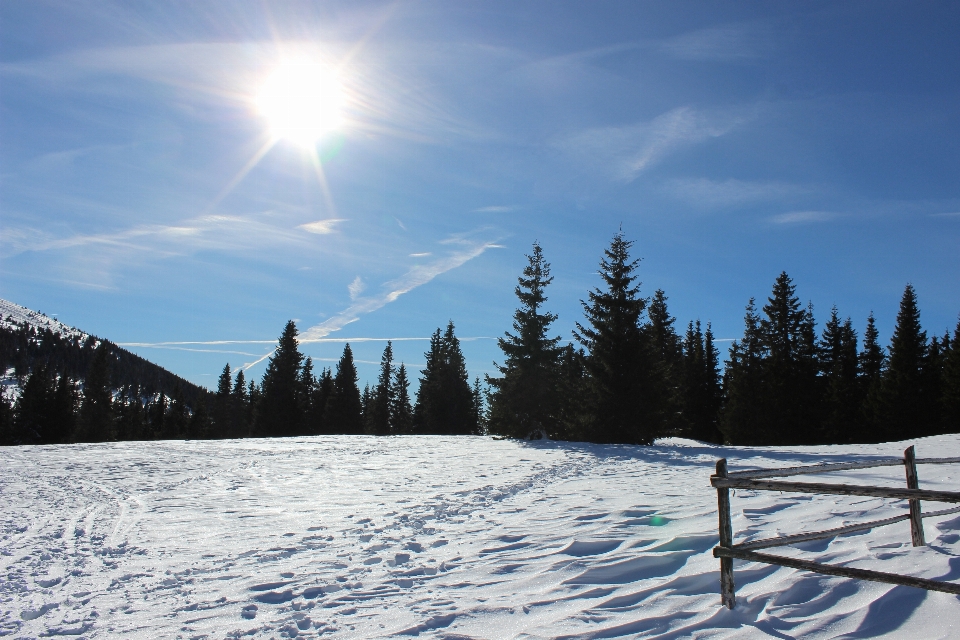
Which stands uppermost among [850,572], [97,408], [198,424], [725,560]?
[850,572]

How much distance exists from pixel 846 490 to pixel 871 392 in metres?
50.0

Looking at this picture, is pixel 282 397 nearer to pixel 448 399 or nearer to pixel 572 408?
pixel 448 399

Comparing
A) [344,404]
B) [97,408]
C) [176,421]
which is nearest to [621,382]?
[344,404]

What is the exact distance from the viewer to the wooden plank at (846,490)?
13.4ft

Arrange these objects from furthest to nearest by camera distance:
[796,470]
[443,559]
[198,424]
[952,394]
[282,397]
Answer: [198,424], [282,397], [952,394], [443,559], [796,470]

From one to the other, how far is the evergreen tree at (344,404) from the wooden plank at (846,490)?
187 ft

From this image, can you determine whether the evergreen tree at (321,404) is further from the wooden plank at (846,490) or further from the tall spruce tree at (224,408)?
the wooden plank at (846,490)

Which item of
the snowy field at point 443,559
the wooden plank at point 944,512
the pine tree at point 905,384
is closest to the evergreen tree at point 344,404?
the snowy field at point 443,559

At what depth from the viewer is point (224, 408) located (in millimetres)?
77938

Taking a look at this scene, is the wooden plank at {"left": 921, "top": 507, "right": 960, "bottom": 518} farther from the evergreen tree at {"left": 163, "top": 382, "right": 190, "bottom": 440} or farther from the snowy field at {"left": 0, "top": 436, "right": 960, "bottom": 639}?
the evergreen tree at {"left": 163, "top": 382, "right": 190, "bottom": 440}

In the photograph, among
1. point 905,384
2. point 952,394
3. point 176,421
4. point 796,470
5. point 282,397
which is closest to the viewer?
point 796,470

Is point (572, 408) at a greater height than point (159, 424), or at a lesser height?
greater

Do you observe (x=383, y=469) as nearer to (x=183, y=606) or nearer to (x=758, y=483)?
(x=183, y=606)

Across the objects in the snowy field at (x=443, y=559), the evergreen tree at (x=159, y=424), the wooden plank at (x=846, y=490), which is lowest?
the evergreen tree at (x=159, y=424)
